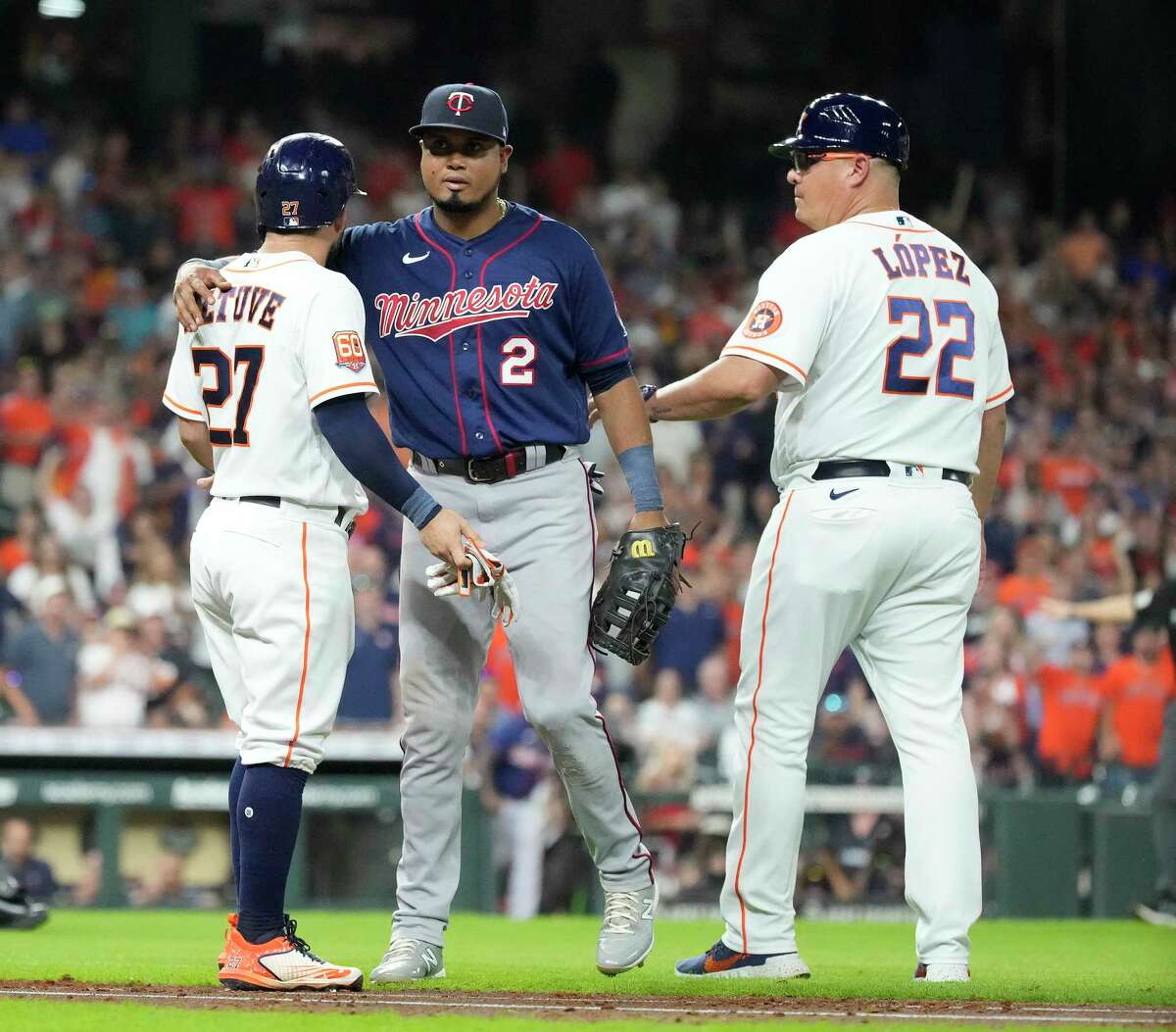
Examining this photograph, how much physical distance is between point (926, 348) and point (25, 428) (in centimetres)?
991

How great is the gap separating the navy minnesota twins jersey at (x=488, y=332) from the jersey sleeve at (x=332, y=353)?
1.28 ft

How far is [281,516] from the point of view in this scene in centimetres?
466

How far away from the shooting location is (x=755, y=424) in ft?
49.9

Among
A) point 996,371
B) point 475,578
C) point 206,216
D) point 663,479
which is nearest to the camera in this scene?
point 475,578

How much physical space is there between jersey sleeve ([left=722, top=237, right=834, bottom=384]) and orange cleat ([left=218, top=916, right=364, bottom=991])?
1.85 metres

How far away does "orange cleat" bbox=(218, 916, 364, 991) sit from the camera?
4.51m

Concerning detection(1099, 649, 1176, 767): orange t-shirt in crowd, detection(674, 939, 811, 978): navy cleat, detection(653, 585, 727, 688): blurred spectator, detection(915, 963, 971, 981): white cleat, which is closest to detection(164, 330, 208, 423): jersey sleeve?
detection(674, 939, 811, 978): navy cleat

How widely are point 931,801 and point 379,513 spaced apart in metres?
9.15

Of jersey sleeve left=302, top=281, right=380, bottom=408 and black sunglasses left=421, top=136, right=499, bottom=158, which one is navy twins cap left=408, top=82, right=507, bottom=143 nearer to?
black sunglasses left=421, top=136, right=499, bottom=158

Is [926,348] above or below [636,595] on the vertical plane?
above

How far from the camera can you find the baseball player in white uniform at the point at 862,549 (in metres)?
4.83

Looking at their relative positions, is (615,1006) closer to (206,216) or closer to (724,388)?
(724,388)

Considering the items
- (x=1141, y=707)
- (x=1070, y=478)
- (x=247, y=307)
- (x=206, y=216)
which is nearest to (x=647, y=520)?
(x=247, y=307)

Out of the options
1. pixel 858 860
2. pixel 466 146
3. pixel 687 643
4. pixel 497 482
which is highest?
pixel 466 146
